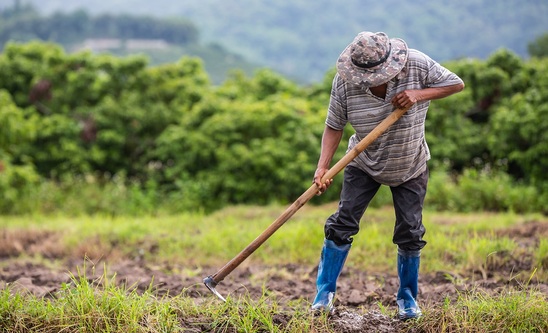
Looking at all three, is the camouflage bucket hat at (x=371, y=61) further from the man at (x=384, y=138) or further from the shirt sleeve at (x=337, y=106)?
the shirt sleeve at (x=337, y=106)

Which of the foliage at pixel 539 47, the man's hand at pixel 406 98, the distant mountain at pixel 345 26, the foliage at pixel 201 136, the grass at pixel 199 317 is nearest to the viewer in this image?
the grass at pixel 199 317

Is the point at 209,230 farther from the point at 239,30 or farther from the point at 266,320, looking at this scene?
the point at 239,30

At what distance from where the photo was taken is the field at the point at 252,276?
13.1 ft

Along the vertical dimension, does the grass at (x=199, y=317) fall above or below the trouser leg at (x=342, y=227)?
below

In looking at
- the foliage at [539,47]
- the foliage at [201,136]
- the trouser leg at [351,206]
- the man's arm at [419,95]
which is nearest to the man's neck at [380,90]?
the man's arm at [419,95]

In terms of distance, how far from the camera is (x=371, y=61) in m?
3.96

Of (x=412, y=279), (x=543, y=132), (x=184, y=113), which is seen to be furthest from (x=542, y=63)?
(x=412, y=279)

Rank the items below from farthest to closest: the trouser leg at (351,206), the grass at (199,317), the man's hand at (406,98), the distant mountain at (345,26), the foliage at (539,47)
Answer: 1. the distant mountain at (345,26)
2. the foliage at (539,47)
3. the trouser leg at (351,206)
4. the man's hand at (406,98)
5. the grass at (199,317)

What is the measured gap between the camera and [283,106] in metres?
13.1

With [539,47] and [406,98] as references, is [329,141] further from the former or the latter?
[539,47]

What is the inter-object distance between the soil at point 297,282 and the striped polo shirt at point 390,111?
875 millimetres

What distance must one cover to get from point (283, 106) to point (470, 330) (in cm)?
940

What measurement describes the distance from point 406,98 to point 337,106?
0.47 m

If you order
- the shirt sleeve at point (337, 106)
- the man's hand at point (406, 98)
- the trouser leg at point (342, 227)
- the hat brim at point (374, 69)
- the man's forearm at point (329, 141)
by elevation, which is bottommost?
the trouser leg at point (342, 227)
